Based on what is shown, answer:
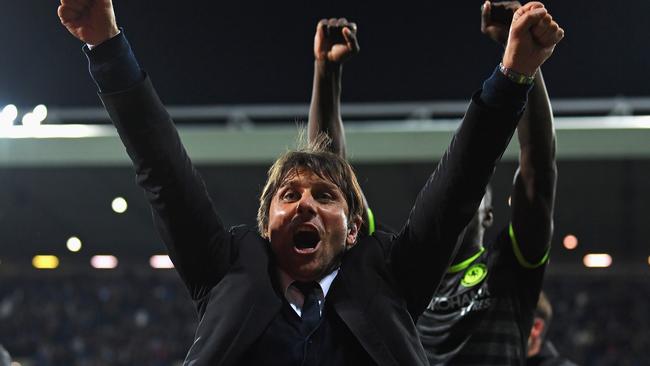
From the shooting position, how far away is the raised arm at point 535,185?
2.47 meters

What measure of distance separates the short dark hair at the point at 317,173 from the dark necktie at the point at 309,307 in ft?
0.63

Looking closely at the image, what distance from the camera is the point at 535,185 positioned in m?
2.51

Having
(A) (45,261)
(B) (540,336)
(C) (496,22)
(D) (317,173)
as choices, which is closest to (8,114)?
(A) (45,261)

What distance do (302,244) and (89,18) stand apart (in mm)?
583

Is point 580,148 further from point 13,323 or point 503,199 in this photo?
point 13,323

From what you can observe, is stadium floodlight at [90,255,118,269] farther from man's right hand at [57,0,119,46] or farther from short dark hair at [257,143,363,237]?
man's right hand at [57,0,119,46]

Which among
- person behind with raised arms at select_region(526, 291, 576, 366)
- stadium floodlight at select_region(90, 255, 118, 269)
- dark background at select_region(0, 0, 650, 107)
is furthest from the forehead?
stadium floodlight at select_region(90, 255, 118, 269)

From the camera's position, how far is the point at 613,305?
1446cm

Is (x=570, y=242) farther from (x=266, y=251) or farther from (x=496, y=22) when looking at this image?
(x=266, y=251)

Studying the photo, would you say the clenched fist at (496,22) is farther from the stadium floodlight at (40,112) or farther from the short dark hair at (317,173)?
the stadium floodlight at (40,112)

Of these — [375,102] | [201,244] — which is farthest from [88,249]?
[201,244]

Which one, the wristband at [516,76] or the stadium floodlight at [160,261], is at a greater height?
the wristband at [516,76]

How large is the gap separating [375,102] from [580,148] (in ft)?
7.42

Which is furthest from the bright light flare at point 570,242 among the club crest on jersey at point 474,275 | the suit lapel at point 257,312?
the suit lapel at point 257,312
